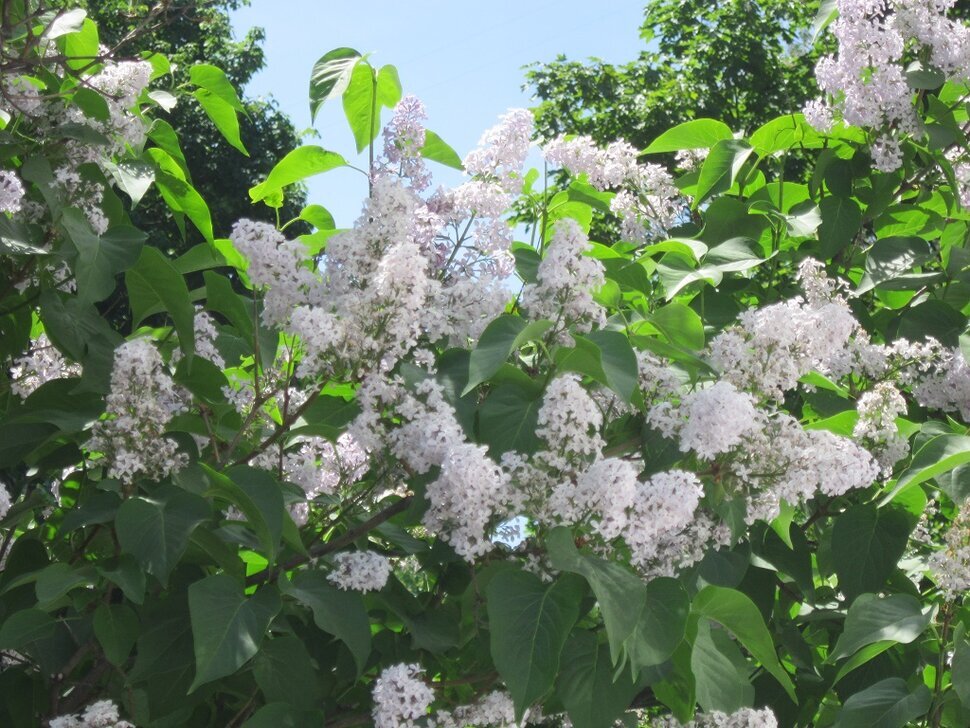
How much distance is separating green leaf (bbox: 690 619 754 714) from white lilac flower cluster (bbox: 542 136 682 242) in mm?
1175

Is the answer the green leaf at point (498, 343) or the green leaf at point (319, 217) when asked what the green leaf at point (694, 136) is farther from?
the green leaf at point (498, 343)

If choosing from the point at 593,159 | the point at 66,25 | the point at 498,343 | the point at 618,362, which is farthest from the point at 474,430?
the point at 66,25

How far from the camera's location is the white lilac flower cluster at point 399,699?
5.39ft

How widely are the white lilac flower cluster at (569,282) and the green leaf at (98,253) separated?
2.29 ft

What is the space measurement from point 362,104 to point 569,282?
66cm

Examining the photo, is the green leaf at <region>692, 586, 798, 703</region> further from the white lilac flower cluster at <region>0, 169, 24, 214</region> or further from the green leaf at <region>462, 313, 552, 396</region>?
the white lilac flower cluster at <region>0, 169, 24, 214</region>

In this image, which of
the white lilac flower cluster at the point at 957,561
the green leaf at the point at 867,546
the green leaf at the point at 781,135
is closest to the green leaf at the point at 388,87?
the green leaf at the point at 781,135

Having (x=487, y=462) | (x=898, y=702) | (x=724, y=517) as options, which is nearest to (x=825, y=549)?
(x=898, y=702)

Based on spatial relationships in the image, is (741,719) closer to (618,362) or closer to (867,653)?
(867,653)

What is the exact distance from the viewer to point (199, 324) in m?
2.11

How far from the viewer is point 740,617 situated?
1790mm

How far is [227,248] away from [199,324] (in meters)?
0.24

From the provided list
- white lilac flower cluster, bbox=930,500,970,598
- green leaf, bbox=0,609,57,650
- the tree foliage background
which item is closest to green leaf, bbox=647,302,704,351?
the tree foliage background

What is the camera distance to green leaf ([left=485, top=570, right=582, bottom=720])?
61.9 inches
